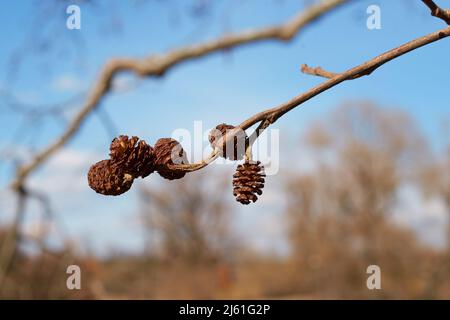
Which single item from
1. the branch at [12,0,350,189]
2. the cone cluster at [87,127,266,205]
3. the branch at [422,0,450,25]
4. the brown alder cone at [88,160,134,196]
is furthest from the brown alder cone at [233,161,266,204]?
the branch at [12,0,350,189]

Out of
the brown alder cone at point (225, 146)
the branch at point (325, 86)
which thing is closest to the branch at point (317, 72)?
the branch at point (325, 86)

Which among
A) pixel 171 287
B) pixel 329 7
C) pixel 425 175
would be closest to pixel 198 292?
pixel 171 287

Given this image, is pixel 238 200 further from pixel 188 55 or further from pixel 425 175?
pixel 425 175

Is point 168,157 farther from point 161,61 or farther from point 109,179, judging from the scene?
point 161,61

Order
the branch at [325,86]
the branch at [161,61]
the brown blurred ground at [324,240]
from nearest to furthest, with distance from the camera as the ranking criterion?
the branch at [325,86]
the branch at [161,61]
the brown blurred ground at [324,240]

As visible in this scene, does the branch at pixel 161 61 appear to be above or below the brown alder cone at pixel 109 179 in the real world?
above

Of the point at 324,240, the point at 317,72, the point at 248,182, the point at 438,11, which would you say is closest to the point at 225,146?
the point at 248,182

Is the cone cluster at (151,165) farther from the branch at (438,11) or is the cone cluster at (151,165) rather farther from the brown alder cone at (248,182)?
the branch at (438,11)
